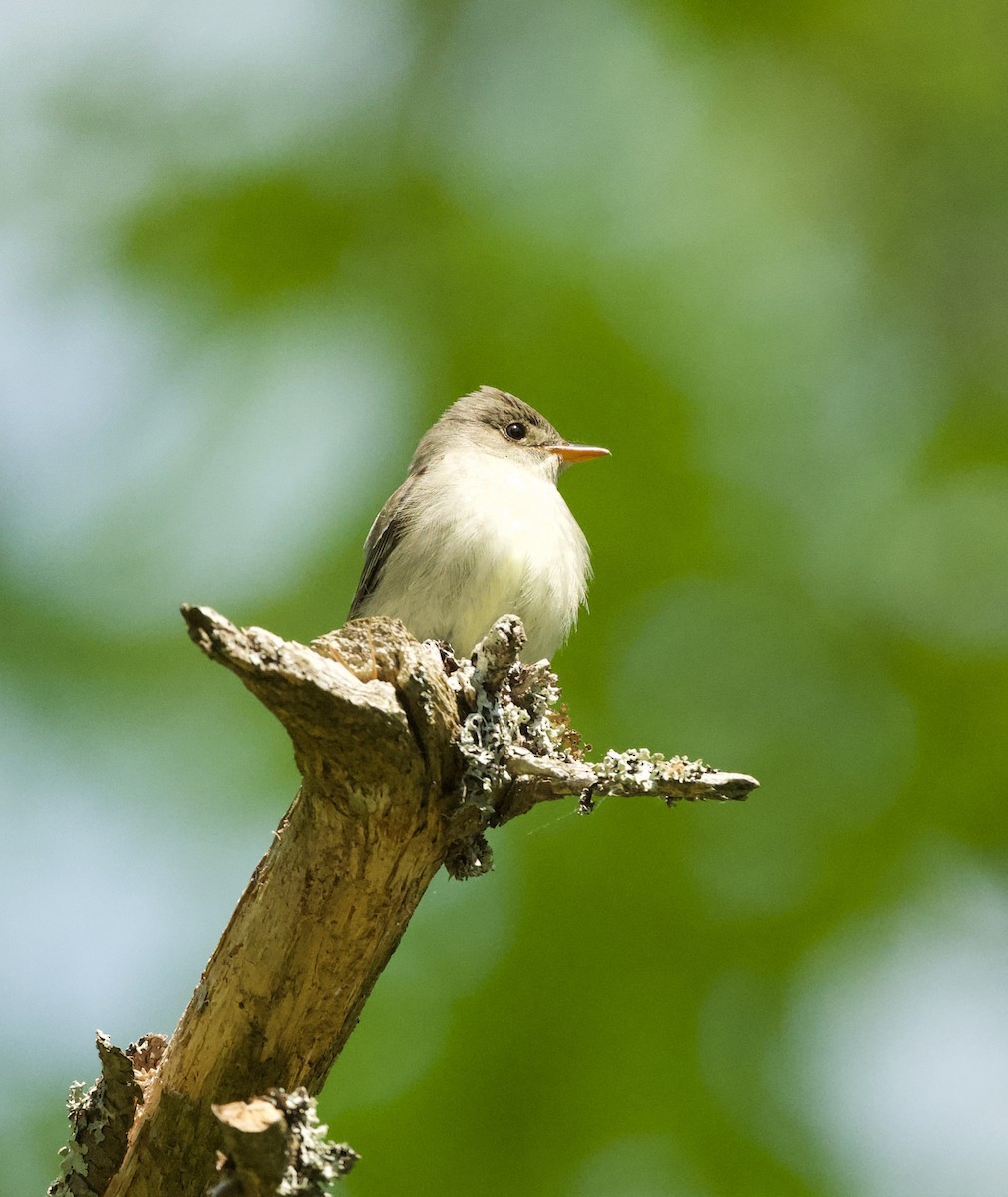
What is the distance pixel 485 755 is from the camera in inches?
137

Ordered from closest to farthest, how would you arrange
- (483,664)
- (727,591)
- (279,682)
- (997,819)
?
1. (279,682)
2. (483,664)
3. (997,819)
4. (727,591)

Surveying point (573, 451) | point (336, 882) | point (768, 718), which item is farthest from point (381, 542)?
point (336, 882)

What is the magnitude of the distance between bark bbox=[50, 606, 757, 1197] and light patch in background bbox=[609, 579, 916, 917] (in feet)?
6.24

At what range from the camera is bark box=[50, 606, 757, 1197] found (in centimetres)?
338

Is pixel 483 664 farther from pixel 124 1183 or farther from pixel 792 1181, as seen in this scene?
pixel 792 1181

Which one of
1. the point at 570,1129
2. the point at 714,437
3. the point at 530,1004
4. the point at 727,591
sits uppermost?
the point at 714,437

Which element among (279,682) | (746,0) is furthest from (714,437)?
(279,682)

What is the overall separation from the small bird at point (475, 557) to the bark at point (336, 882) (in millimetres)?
1620

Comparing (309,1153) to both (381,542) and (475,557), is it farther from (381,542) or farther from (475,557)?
(381,542)

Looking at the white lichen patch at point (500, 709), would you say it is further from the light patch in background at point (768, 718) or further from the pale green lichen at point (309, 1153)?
the light patch in background at point (768, 718)

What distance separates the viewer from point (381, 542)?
5.56m

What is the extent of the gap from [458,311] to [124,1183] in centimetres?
384

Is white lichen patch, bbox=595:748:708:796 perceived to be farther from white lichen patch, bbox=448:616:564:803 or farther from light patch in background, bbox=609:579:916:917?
light patch in background, bbox=609:579:916:917

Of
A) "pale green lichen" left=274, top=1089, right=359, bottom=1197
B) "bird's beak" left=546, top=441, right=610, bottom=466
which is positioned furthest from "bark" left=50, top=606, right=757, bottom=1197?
"bird's beak" left=546, top=441, right=610, bottom=466
